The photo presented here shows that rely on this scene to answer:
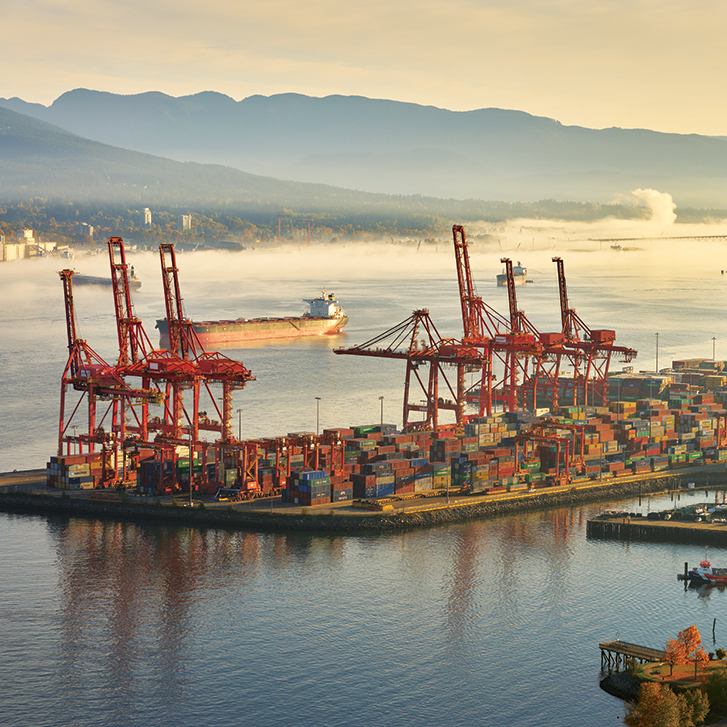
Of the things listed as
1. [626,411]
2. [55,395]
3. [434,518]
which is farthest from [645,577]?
[55,395]

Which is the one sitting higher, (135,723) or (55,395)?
(55,395)

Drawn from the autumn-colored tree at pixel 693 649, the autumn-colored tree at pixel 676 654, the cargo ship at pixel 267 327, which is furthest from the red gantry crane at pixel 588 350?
the cargo ship at pixel 267 327

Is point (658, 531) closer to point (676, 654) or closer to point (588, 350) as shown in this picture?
point (676, 654)

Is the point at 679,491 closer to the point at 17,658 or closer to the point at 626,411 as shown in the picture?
the point at 626,411

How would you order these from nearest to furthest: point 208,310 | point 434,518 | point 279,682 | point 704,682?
1. point 704,682
2. point 279,682
3. point 434,518
4. point 208,310

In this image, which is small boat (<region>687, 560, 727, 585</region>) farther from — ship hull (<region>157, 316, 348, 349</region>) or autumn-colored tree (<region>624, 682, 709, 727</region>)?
ship hull (<region>157, 316, 348, 349</region>)

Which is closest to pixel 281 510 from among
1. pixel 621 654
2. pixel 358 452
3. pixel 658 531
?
pixel 358 452
